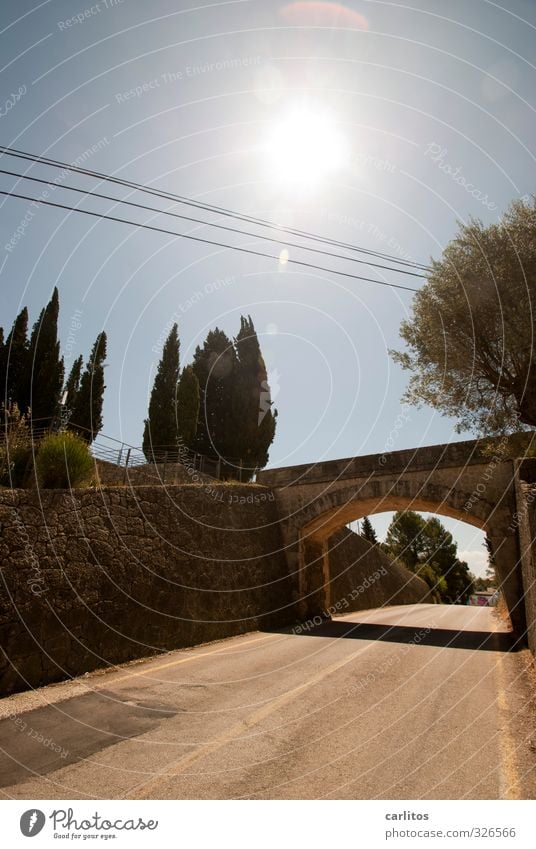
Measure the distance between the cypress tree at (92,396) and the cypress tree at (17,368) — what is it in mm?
3771

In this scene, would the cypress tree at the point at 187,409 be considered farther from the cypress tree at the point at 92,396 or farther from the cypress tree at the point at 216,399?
the cypress tree at the point at 92,396

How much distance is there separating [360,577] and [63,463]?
2655 centimetres

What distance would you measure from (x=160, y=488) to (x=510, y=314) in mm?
12867

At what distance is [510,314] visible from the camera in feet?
43.7

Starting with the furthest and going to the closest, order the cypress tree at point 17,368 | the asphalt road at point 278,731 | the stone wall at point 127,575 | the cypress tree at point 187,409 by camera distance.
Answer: the cypress tree at point 187,409 < the cypress tree at point 17,368 < the stone wall at point 127,575 < the asphalt road at point 278,731

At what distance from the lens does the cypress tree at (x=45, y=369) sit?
31.0 meters

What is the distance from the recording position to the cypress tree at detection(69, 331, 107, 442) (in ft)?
107

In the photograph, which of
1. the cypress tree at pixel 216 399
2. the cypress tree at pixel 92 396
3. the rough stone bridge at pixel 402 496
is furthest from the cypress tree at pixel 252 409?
the rough stone bridge at pixel 402 496

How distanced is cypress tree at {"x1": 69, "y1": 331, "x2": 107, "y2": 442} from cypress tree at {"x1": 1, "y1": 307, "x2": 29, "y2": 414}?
3.77 metres

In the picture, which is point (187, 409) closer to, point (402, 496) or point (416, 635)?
point (402, 496)

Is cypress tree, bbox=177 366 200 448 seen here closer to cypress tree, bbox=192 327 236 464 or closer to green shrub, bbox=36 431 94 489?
cypress tree, bbox=192 327 236 464

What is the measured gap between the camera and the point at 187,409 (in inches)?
1406
